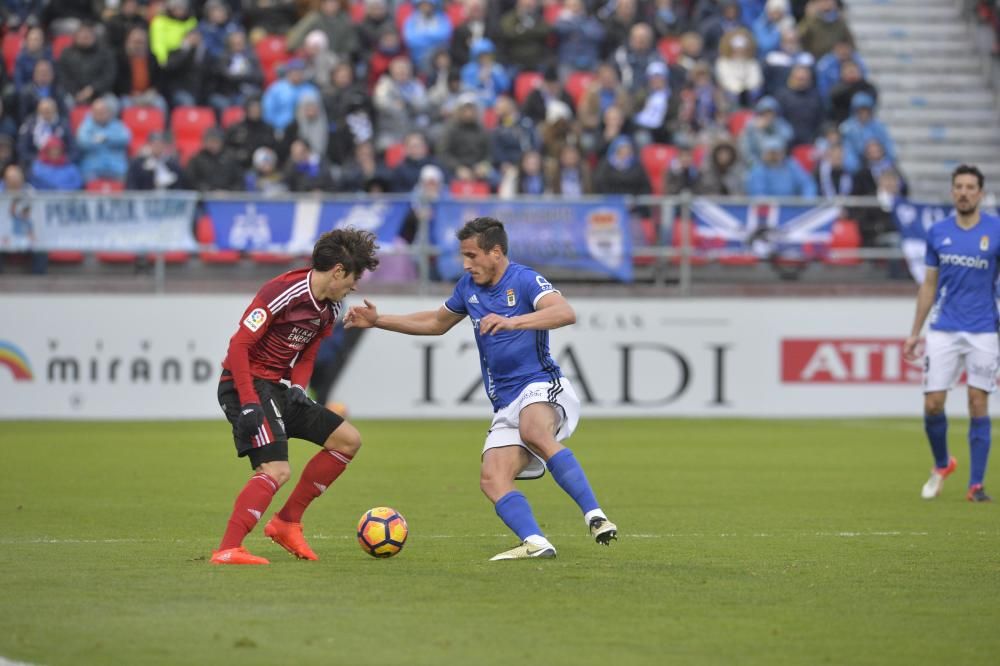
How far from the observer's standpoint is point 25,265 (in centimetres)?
2034

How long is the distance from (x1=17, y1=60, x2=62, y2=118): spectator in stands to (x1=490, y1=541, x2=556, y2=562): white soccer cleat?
589 inches

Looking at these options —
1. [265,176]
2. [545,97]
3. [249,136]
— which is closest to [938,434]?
[265,176]

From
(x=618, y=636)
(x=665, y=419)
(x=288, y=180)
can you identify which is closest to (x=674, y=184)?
(x=665, y=419)

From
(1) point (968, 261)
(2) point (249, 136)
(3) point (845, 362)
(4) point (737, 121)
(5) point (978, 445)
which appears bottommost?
(3) point (845, 362)

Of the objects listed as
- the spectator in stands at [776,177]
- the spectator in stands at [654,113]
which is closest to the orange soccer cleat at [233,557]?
the spectator in stands at [776,177]

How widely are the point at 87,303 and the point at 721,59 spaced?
10.6 m

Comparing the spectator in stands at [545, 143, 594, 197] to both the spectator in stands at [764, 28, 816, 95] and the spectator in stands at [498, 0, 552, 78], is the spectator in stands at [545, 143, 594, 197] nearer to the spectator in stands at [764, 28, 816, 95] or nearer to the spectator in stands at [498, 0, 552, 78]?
the spectator in stands at [498, 0, 552, 78]

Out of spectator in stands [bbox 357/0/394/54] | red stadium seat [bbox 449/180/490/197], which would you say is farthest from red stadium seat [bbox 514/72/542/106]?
red stadium seat [bbox 449/180/490/197]

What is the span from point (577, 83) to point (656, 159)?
88.0 inches

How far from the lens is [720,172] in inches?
906

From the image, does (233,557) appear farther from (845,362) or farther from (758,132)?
(758,132)

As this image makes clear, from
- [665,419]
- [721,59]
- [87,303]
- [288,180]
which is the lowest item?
[665,419]

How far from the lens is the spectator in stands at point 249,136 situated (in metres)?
22.6

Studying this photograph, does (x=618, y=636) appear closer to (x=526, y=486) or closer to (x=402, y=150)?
(x=526, y=486)
